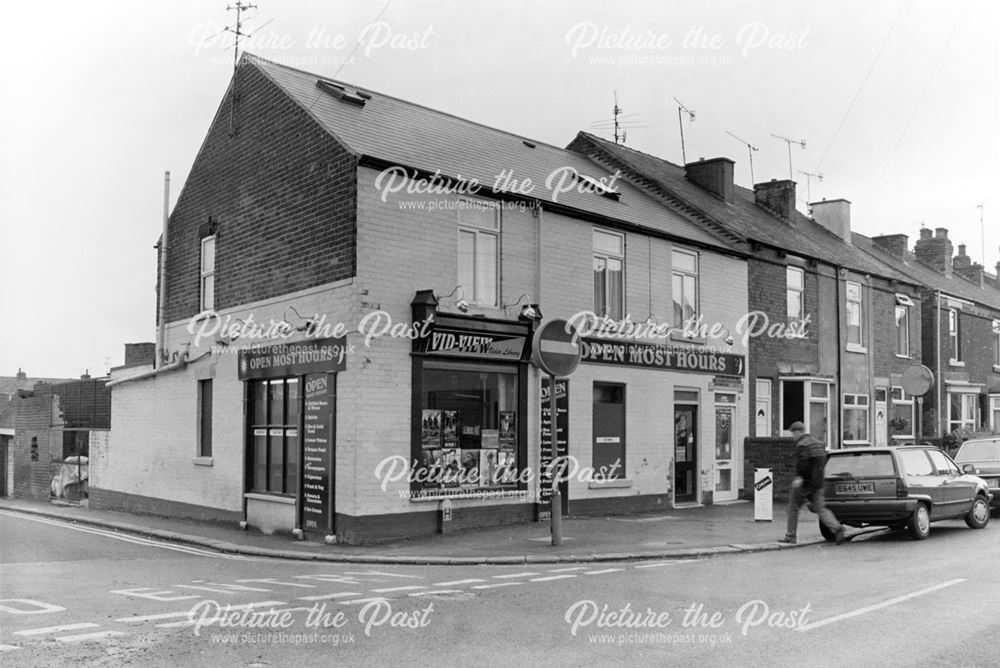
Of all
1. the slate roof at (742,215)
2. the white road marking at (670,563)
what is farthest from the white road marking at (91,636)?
the slate roof at (742,215)

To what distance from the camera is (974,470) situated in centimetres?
1867

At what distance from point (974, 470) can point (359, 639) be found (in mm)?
15308

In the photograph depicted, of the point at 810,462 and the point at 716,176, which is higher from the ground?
the point at 716,176

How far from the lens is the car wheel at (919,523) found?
14391 mm

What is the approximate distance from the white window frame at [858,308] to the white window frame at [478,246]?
13726 mm

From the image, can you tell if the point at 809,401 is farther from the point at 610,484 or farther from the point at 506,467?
the point at 506,467

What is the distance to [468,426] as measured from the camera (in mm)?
16125

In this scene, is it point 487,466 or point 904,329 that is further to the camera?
point 904,329

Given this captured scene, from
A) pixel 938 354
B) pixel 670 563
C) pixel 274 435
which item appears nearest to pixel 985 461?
pixel 670 563

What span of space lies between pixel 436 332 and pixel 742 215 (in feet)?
45.6

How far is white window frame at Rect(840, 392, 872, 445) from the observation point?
Answer: 84.9ft

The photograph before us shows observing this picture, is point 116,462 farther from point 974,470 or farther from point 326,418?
point 974,470

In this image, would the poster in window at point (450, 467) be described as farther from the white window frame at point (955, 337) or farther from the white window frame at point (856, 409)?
the white window frame at point (955, 337)

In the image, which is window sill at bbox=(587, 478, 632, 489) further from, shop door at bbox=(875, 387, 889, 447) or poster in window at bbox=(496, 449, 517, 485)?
shop door at bbox=(875, 387, 889, 447)
